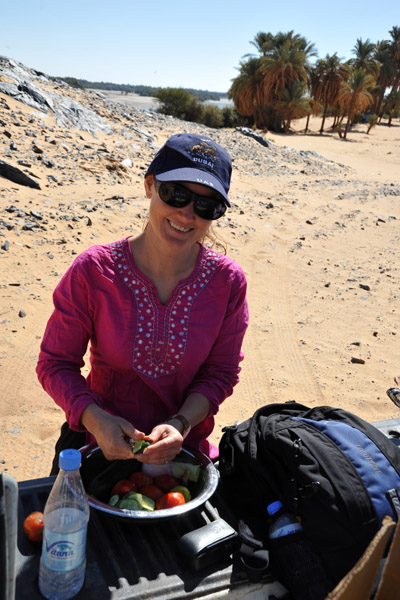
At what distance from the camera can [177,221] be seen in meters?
2.10

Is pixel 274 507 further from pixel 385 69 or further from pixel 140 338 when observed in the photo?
pixel 385 69

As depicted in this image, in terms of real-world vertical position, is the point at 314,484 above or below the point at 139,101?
below

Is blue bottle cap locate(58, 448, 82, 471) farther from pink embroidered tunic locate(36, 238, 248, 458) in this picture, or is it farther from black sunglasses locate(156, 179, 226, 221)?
black sunglasses locate(156, 179, 226, 221)

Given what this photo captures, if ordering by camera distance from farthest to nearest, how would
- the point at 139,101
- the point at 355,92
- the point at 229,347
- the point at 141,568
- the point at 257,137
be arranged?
the point at 139,101 < the point at 355,92 < the point at 257,137 < the point at 229,347 < the point at 141,568

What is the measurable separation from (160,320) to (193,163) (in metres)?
0.68

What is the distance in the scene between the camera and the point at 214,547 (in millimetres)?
1652

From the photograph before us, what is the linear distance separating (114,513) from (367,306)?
5.67m

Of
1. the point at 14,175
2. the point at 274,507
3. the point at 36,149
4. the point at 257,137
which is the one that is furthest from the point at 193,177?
the point at 257,137

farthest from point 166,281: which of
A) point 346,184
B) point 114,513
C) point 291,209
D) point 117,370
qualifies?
point 346,184

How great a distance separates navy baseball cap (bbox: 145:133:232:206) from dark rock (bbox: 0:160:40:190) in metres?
6.99

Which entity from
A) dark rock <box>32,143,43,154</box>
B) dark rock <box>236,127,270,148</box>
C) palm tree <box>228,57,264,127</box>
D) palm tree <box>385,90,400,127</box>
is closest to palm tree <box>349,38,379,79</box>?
palm tree <box>385,90,400,127</box>

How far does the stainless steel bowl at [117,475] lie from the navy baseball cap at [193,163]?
1.05 meters

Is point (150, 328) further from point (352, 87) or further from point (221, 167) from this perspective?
point (352, 87)

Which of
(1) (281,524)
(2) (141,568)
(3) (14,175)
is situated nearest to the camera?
(2) (141,568)
